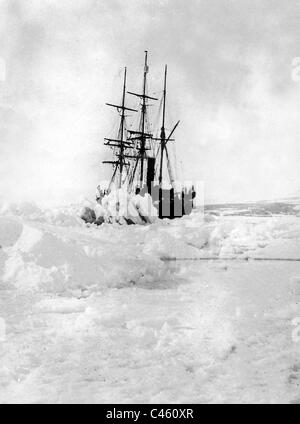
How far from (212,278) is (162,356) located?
225 inches

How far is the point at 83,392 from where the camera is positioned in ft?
13.7

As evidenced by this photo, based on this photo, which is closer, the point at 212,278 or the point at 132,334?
the point at 132,334

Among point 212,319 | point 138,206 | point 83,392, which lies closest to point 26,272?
point 212,319

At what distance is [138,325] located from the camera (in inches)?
249

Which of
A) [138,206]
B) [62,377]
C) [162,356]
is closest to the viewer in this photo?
[62,377]

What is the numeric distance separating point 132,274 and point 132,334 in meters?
3.93

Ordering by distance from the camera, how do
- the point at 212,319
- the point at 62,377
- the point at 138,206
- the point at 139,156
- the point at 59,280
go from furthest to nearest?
the point at 139,156
the point at 138,206
the point at 59,280
the point at 212,319
the point at 62,377

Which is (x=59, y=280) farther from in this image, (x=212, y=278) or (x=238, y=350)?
(x=238, y=350)

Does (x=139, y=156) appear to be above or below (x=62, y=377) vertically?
above

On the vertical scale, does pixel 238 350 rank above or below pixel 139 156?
below

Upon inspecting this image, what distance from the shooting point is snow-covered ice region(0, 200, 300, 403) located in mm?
4344

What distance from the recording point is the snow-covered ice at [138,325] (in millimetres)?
4344

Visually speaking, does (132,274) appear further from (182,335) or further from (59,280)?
(182,335)

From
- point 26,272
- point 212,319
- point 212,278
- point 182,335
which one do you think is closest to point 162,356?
point 182,335
